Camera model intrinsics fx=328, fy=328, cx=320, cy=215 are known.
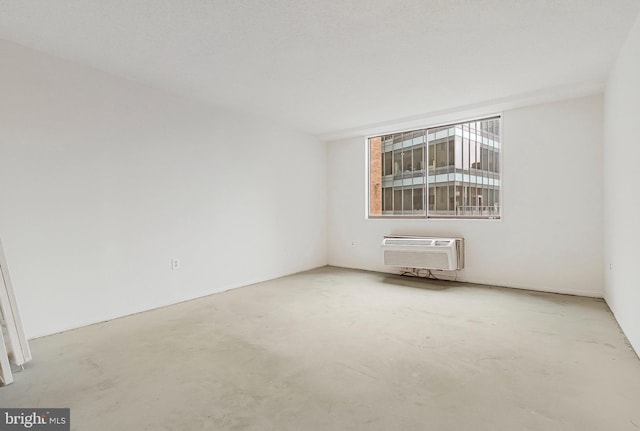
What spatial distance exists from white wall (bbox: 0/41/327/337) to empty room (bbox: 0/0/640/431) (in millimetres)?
20

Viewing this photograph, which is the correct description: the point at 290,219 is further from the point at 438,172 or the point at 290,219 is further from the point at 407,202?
the point at 438,172

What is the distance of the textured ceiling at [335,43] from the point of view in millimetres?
2215

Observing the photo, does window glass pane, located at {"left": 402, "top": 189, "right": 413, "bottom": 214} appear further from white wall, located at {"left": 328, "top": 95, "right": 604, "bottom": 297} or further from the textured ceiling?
the textured ceiling

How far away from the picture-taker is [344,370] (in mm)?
2180

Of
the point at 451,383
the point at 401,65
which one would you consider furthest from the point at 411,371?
the point at 401,65

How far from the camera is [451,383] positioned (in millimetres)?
2000

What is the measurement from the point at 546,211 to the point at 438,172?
1.54 m

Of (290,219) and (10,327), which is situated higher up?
(290,219)

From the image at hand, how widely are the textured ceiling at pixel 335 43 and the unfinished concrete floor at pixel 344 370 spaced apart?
241 centimetres

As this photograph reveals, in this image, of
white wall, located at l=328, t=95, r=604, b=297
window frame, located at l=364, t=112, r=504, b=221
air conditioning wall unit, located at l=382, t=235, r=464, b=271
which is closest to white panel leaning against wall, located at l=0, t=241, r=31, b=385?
air conditioning wall unit, located at l=382, t=235, r=464, b=271

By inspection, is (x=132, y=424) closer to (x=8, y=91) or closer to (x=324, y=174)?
(x=8, y=91)

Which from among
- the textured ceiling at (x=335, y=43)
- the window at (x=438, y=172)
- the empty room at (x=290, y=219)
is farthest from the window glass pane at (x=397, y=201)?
the textured ceiling at (x=335, y=43)

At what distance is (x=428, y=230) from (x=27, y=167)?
15.6ft

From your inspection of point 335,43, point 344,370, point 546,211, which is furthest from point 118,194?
point 546,211
